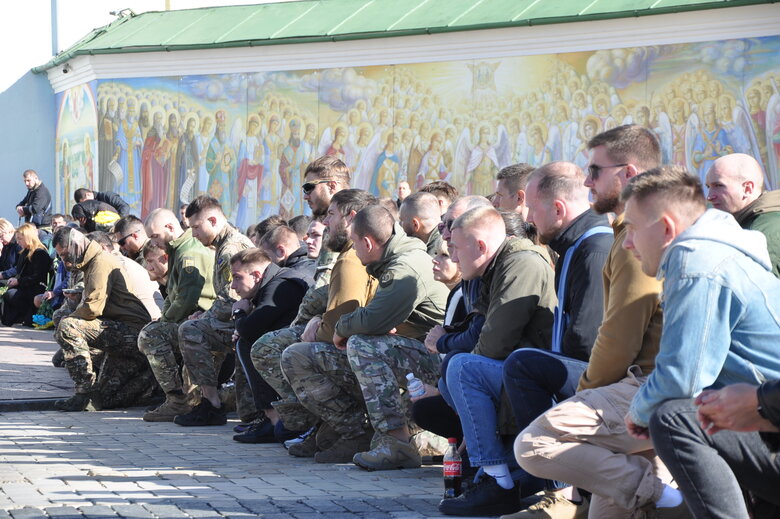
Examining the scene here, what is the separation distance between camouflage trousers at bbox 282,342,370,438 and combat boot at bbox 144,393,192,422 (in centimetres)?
252

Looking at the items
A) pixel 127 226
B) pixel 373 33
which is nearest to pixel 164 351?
pixel 127 226

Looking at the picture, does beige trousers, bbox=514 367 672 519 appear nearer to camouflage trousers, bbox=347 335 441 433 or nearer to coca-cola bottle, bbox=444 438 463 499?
coca-cola bottle, bbox=444 438 463 499

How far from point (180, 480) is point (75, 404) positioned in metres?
4.06

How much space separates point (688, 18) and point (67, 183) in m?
15.0

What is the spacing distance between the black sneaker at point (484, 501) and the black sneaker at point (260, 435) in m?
3.04

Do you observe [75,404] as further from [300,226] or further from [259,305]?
[259,305]

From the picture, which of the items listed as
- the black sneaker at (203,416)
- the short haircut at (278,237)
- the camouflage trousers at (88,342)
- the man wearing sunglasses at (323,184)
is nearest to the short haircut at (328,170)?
the man wearing sunglasses at (323,184)

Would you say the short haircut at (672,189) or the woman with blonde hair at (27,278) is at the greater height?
the short haircut at (672,189)

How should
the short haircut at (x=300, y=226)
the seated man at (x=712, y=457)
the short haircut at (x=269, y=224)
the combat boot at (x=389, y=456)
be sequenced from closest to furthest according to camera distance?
the seated man at (x=712, y=457), the combat boot at (x=389, y=456), the short haircut at (x=269, y=224), the short haircut at (x=300, y=226)

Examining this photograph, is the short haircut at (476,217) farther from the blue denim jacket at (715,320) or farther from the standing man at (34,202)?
the standing man at (34,202)

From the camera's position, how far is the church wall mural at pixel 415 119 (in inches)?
633

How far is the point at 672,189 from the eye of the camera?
14.2 feet

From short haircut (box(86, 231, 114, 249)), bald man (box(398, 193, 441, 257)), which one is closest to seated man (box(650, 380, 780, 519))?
bald man (box(398, 193, 441, 257))

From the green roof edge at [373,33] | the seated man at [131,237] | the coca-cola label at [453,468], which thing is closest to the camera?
the coca-cola label at [453,468]
